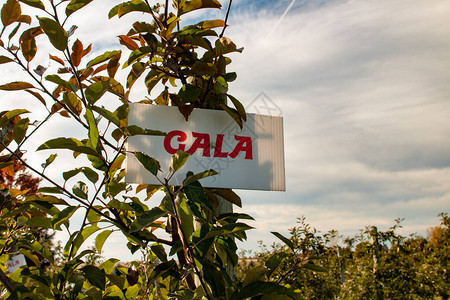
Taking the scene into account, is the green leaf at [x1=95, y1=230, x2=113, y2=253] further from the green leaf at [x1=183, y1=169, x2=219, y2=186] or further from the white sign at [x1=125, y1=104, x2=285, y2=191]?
the green leaf at [x1=183, y1=169, x2=219, y2=186]

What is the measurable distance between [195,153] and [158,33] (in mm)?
447

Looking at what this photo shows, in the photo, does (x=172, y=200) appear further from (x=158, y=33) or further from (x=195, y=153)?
(x=158, y=33)

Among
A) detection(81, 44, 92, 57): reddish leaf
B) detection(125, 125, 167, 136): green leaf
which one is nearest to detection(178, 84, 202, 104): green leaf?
detection(125, 125, 167, 136): green leaf

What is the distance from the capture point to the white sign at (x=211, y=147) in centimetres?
116

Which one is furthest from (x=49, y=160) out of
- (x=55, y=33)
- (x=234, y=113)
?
(x=234, y=113)

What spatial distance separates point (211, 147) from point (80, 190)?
0.42 m

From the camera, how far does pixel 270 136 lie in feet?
4.21

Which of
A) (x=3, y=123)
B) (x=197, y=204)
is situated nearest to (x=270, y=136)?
(x=197, y=204)

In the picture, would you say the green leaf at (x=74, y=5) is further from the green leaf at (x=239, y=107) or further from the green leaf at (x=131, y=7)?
the green leaf at (x=239, y=107)

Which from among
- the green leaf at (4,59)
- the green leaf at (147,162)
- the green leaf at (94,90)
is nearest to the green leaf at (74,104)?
the green leaf at (94,90)

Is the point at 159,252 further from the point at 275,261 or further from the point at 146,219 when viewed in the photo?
the point at 275,261

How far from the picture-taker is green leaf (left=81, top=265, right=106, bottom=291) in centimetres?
104

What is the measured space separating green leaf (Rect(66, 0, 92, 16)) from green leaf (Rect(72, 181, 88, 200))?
1.73 feet

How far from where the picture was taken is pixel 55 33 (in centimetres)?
108
